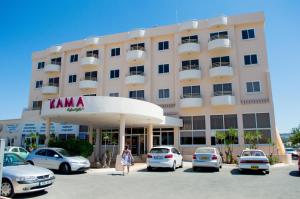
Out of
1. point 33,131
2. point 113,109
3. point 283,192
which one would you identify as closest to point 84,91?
point 33,131

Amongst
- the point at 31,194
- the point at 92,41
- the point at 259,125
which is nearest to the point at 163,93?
the point at 259,125

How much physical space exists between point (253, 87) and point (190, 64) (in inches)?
319

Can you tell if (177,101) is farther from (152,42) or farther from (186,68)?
(152,42)

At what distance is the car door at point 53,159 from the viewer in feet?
53.8

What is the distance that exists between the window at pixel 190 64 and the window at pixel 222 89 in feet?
11.5

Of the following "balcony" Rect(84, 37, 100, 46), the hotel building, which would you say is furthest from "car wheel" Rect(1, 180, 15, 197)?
"balcony" Rect(84, 37, 100, 46)

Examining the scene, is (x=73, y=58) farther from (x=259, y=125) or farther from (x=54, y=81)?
(x=259, y=125)

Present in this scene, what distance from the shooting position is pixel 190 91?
105 feet

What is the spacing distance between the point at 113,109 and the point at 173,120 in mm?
11442

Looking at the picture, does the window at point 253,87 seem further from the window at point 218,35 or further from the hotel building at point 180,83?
the window at point 218,35

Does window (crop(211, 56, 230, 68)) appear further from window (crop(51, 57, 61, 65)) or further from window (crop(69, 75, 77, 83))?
window (crop(51, 57, 61, 65))

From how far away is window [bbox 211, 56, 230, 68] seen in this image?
3091 cm

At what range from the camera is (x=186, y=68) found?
32.5 m

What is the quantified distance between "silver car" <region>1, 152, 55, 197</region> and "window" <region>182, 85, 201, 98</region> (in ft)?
77.7
